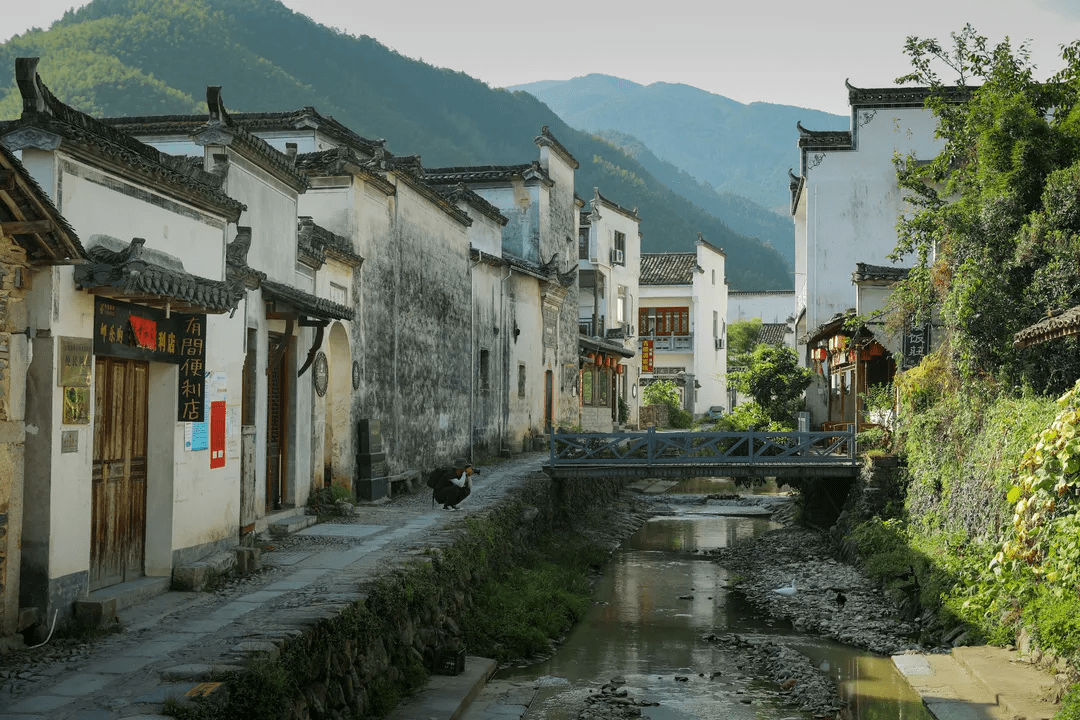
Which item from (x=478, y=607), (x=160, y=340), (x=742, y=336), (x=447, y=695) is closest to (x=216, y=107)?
(x=160, y=340)

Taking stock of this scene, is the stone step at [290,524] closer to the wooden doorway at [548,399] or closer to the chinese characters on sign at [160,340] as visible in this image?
the chinese characters on sign at [160,340]

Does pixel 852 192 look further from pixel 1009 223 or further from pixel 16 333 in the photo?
pixel 16 333

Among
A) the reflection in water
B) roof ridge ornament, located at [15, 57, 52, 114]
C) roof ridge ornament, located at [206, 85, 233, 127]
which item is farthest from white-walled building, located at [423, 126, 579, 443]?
roof ridge ornament, located at [15, 57, 52, 114]

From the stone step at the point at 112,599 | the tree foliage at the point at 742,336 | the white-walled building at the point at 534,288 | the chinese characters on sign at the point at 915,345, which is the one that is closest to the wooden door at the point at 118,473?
the stone step at the point at 112,599

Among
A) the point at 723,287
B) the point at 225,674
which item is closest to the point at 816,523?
the point at 225,674

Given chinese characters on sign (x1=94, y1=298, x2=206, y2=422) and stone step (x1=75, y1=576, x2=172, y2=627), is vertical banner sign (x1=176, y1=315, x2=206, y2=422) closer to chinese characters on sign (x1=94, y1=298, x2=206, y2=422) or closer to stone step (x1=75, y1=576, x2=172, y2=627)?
chinese characters on sign (x1=94, y1=298, x2=206, y2=422)

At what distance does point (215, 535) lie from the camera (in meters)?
11.2

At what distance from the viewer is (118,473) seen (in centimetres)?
970

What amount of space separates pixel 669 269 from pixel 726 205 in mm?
92762

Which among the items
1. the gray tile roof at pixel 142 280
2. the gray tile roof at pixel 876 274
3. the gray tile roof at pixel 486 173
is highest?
the gray tile roof at pixel 486 173

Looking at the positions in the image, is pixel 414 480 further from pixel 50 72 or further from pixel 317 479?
pixel 50 72

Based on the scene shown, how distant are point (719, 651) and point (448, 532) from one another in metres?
3.95

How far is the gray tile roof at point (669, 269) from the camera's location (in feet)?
166

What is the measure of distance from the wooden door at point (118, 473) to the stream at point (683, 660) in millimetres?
4296
